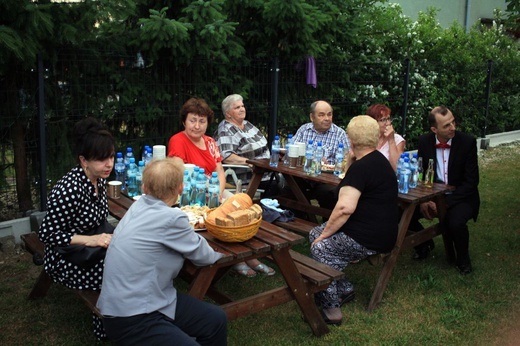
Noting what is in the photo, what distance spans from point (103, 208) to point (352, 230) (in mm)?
1646

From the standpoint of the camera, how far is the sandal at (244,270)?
449 centimetres

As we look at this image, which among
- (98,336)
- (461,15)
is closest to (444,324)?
(98,336)

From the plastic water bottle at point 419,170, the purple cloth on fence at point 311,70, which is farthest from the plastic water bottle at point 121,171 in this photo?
the purple cloth on fence at point 311,70

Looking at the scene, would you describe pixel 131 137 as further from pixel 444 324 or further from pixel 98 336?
pixel 444 324

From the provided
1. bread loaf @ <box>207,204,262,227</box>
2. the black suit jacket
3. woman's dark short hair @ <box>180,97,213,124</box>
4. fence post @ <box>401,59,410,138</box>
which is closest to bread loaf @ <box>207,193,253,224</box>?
bread loaf @ <box>207,204,262,227</box>

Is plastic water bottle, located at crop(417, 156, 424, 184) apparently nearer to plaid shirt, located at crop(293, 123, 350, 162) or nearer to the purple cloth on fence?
plaid shirt, located at crop(293, 123, 350, 162)

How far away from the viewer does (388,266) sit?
4070mm

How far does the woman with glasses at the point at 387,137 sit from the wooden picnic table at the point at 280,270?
1.46 meters

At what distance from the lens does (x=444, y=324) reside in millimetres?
3787

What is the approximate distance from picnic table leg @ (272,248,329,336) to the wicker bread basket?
8.0 inches

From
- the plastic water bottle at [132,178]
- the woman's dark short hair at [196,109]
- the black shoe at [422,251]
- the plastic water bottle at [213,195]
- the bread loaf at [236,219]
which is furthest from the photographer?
the black shoe at [422,251]

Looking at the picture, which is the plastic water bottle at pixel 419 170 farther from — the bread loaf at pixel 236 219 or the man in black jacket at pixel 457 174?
the bread loaf at pixel 236 219

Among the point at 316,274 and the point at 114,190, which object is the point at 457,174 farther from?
the point at 114,190

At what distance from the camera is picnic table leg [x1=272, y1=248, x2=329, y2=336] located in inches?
127
